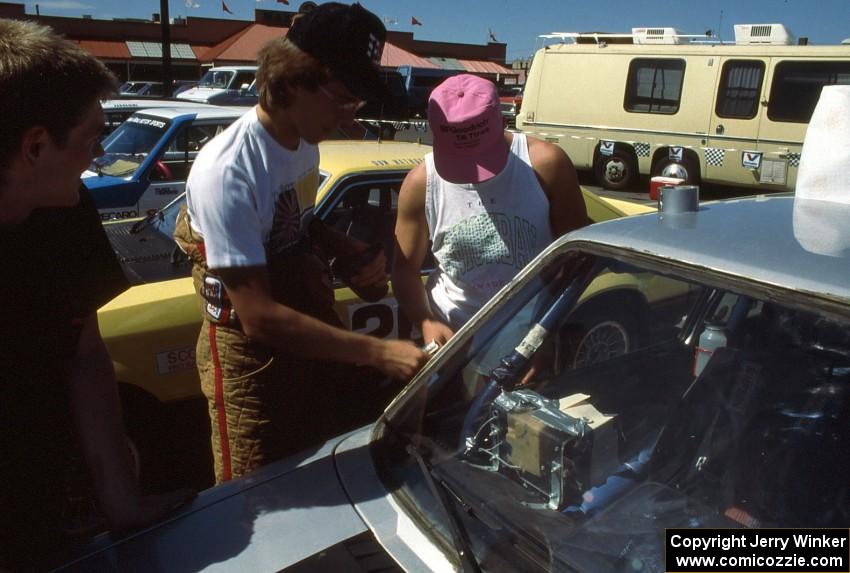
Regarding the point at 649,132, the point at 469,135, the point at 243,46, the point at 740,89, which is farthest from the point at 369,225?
the point at 243,46

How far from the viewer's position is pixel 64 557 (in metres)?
1.42

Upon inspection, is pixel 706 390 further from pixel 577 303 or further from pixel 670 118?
pixel 670 118

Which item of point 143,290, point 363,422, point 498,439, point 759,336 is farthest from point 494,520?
point 143,290

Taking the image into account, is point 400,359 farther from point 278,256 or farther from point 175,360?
point 175,360

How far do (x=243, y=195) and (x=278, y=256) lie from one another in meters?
0.22

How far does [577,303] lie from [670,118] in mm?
11330

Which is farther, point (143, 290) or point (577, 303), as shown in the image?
point (143, 290)

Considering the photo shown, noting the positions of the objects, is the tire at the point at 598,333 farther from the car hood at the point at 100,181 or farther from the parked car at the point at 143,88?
the parked car at the point at 143,88

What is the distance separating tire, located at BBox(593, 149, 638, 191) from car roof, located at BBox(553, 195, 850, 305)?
11.5 m

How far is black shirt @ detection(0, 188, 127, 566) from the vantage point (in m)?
1.40

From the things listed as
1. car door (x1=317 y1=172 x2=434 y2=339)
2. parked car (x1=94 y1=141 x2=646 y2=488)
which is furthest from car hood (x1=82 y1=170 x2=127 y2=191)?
car door (x1=317 y1=172 x2=434 y2=339)

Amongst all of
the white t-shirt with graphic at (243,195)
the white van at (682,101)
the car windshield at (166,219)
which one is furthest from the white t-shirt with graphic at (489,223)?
the white van at (682,101)

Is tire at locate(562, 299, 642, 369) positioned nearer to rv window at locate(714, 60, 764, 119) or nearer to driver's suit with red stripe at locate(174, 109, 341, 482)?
driver's suit with red stripe at locate(174, 109, 341, 482)

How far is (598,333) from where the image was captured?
1907mm
